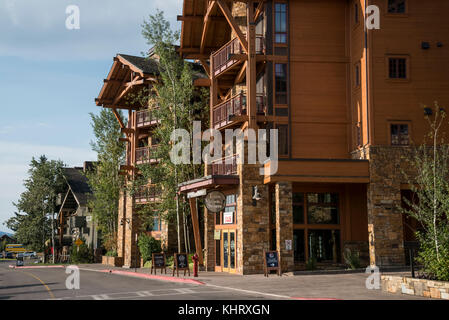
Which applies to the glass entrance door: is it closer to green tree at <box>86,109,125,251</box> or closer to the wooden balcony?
the wooden balcony

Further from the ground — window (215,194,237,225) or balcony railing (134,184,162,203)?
balcony railing (134,184,162,203)

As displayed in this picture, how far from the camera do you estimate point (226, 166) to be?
2914cm

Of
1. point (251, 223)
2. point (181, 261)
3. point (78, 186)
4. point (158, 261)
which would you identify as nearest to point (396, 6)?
point (251, 223)

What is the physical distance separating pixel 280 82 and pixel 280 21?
349cm

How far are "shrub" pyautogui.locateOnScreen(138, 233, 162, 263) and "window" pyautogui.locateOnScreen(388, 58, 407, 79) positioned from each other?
2096 centimetres

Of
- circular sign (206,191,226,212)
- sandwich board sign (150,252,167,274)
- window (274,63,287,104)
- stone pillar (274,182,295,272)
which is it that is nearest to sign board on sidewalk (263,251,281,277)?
stone pillar (274,182,295,272)

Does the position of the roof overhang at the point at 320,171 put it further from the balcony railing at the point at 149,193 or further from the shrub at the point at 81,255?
the shrub at the point at 81,255

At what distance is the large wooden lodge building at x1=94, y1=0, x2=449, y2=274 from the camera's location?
24.9 meters

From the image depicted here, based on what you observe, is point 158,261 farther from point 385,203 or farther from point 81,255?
point 81,255

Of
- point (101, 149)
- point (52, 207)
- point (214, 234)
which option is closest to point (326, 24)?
point (214, 234)

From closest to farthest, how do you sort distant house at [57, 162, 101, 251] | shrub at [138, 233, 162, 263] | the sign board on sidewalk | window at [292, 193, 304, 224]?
the sign board on sidewalk → window at [292, 193, 304, 224] → shrub at [138, 233, 162, 263] → distant house at [57, 162, 101, 251]

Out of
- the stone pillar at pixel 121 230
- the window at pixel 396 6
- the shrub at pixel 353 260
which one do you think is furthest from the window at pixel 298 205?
the stone pillar at pixel 121 230

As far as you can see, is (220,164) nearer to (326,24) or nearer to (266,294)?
(326,24)

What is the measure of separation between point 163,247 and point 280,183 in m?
16.2
